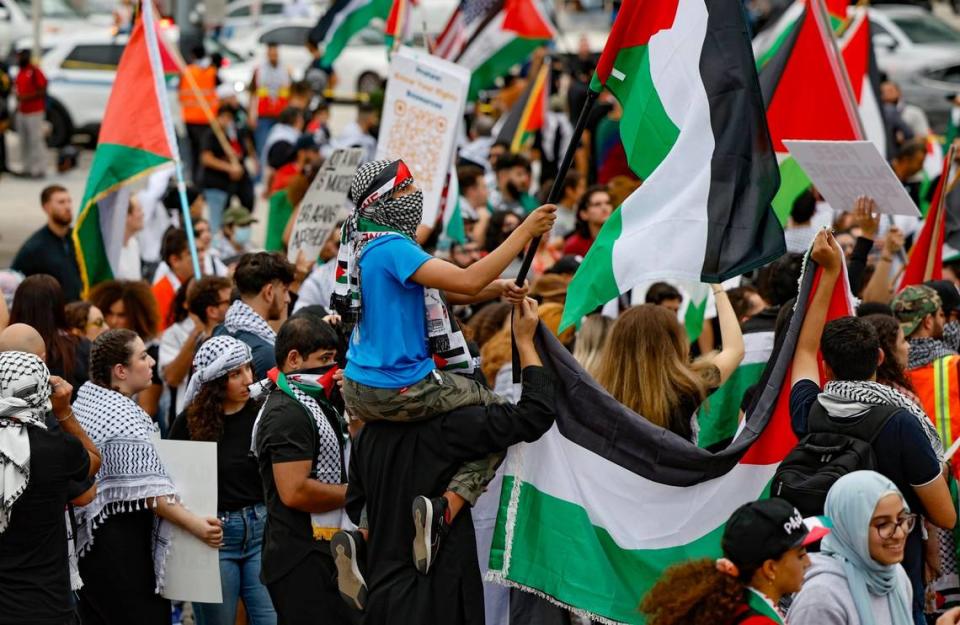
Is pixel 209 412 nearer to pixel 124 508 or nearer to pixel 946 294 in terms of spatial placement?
pixel 124 508

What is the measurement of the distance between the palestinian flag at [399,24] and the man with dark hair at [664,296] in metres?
3.37

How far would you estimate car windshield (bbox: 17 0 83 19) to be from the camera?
29469 mm

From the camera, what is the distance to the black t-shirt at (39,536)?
559cm

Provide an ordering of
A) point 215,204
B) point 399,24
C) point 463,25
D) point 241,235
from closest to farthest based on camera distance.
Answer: point 399,24
point 241,235
point 463,25
point 215,204

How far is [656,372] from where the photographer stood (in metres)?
6.15

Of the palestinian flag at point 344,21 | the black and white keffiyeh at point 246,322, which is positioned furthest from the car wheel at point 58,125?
the black and white keffiyeh at point 246,322

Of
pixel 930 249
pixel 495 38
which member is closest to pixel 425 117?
pixel 930 249

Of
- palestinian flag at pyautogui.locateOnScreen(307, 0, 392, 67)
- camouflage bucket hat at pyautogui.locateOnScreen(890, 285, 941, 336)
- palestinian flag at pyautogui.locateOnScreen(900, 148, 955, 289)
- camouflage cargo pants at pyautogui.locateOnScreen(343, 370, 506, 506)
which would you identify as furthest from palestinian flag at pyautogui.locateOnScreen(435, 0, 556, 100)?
camouflage cargo pants at pyautogui.locateOnScreen(343, 370, 506, 506)

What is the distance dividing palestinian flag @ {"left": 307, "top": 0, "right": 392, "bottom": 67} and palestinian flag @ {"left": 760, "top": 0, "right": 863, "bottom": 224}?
541cm

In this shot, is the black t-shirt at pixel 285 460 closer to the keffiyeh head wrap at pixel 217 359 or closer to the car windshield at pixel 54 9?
the keffiyeh head wrap at pixel 217 359

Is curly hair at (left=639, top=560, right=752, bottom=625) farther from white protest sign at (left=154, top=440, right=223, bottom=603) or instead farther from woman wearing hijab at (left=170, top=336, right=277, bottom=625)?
woman wearing hijab at (left=170, top=336, right=277, bottom=625)

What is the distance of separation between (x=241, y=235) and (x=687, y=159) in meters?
7.84

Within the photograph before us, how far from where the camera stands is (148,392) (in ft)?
27.0

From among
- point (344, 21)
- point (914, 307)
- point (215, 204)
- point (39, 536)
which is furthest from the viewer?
point (215, 204)
